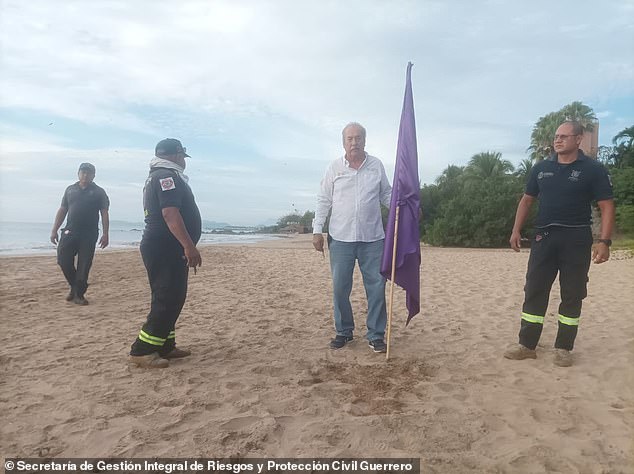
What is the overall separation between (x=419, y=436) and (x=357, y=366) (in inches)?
47.6

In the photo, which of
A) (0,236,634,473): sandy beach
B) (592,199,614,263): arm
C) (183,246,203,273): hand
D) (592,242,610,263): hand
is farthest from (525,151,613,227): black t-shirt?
(183,246,203,273): hand

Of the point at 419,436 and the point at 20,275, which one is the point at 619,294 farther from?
the point at 20,275

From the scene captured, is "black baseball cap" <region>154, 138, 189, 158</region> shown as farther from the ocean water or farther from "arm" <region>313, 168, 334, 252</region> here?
the ocean water

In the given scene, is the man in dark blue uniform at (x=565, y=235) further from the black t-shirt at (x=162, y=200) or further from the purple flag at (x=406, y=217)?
A: the black t-shirt at (x=162, y=200)

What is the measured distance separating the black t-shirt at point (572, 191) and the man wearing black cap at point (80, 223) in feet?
18.0

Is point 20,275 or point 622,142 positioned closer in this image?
point 20,275

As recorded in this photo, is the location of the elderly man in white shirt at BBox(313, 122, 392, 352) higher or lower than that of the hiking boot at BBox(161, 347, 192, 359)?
higher

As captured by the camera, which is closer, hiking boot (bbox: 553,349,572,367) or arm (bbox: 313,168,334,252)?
hiking boot (bbox: 553,349,572,367)

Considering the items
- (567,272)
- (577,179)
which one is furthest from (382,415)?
(577,179)

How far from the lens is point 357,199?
4145 millimetres

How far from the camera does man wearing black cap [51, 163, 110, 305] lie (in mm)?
6086

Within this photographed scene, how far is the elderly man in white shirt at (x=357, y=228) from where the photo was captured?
4125mm

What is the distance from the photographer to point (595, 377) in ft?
11.2

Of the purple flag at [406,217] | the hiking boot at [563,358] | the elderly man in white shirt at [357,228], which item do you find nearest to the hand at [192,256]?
the elderly man in white shirt at [357,228]
